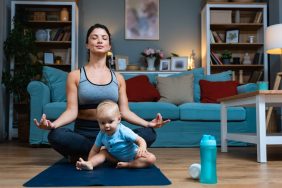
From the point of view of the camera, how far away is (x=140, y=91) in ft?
14.2

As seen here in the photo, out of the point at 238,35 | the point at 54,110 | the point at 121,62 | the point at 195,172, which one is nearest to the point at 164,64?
the point at 121,62

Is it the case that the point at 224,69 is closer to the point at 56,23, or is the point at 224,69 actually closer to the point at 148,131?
the point at 56,23

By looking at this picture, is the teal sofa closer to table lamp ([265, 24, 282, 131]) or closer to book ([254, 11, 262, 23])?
table lamp ([265, 24, 282, 131])

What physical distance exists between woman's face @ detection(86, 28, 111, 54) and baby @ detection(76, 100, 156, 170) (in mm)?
389

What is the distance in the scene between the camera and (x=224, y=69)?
571 cm

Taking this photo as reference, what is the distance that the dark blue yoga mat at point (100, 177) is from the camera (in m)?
1.60

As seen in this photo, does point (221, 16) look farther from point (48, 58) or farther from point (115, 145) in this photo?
point (115, 145)

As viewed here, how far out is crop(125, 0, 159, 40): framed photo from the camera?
5820 millimetres

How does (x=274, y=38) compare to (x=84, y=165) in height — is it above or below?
above

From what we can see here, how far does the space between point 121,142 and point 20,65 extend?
11.6 feet

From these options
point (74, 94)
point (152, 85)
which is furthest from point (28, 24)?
point (74, 94)

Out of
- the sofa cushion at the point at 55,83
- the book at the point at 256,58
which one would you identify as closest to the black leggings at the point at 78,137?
the sofa cushion at the point at 55,83

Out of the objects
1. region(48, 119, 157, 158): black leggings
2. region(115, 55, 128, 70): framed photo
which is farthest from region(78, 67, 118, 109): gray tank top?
region(115, 55, 128, 70): framed photo

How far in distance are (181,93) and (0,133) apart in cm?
227
